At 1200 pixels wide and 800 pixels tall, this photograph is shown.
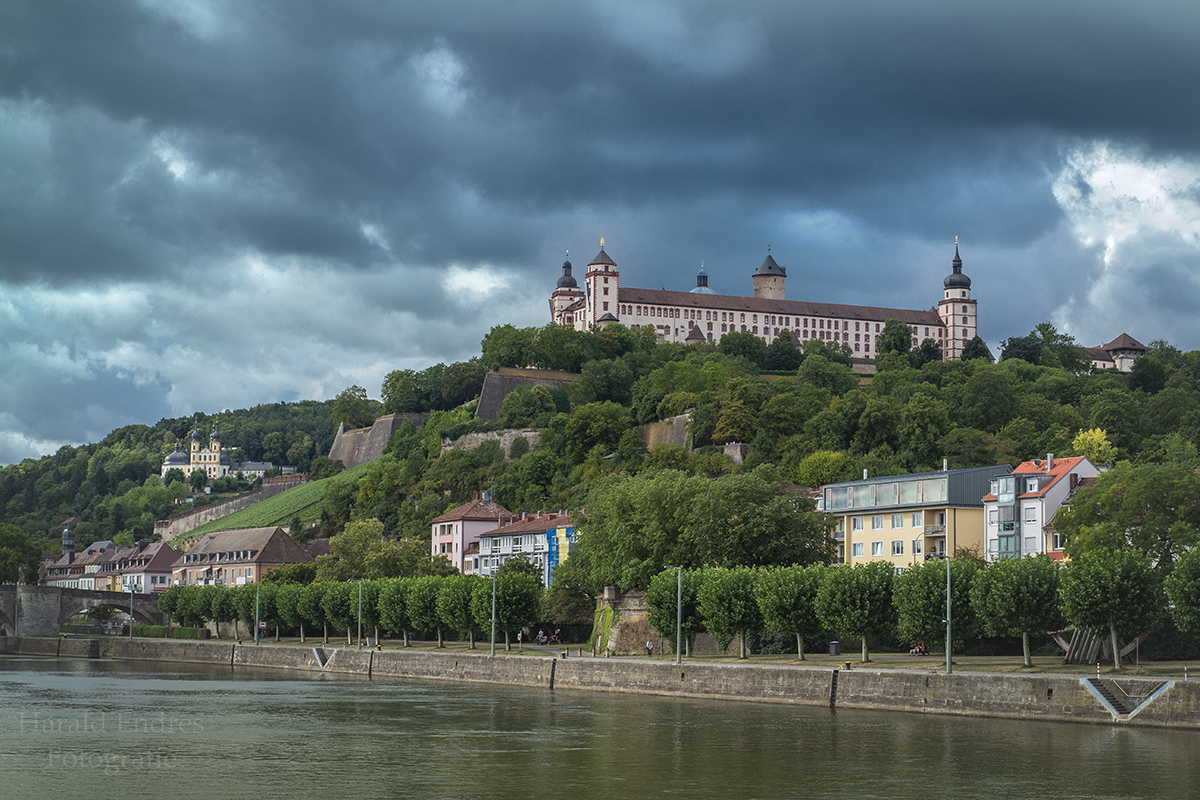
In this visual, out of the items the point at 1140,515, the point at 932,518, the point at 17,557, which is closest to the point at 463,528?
the point at 932,518

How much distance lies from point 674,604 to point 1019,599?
1600 cm

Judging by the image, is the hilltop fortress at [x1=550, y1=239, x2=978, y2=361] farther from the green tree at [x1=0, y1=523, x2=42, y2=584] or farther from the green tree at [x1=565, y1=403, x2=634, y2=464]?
the green tree at [x1=0, y1=523, x2=42, y2=584]

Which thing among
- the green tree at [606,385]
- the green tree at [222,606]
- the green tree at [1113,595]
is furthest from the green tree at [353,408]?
the green tree at [1113,595]

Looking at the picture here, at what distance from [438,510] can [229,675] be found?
169 feet

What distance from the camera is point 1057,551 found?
68875 mm

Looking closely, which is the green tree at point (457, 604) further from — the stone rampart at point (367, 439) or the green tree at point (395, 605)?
the stone rampart at point (367, 439)

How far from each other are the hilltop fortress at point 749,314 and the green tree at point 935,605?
11189 cm

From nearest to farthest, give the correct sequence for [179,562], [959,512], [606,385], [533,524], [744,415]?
[959,512]
[533,524]
[744,415]
[179,562]
[606,385]

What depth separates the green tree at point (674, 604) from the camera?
5766 centimetres

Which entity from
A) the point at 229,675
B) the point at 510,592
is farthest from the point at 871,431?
the point at 229,675

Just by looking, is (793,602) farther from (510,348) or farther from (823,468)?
(510,348)

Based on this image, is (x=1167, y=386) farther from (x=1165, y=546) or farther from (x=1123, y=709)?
(x=1123, y=709)

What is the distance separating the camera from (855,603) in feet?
168

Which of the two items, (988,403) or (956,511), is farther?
(988,403)
